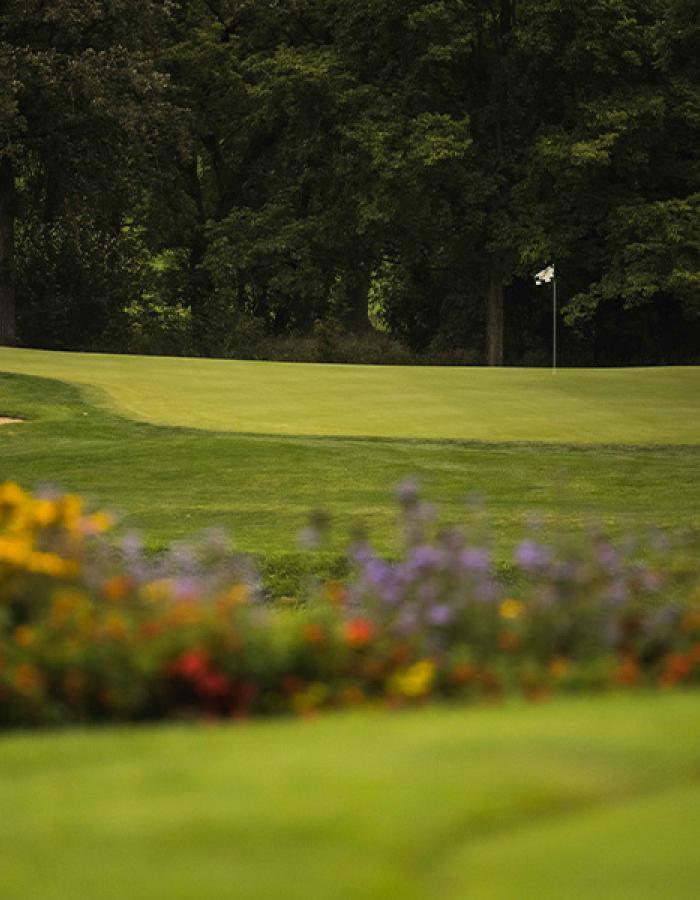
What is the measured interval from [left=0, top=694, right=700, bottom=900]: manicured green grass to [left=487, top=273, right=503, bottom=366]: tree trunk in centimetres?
3512

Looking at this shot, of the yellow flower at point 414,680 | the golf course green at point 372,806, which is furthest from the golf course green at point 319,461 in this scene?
the golf course green at point 372,806

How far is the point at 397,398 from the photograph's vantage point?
20328 millimetres

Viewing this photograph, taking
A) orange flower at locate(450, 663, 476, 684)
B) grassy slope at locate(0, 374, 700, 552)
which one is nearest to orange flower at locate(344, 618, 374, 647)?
orange flower at locate(450, 663, 476, 684)

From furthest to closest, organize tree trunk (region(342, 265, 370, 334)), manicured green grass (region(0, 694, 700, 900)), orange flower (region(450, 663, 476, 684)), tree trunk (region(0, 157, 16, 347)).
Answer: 1. tree trunk (region(342, 265, 370, 334))
2. tree trunk (region(0, 157, 16, 347))
3. orange flower (region(450, 663, 476, 684))
4. manicured green grass (region(0, 694, 700, 900))

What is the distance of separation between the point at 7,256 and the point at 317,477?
2441cm

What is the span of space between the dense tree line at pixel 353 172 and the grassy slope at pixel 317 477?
755 inches

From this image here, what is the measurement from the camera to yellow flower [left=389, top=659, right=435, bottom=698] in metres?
4.93

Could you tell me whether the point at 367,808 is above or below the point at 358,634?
below

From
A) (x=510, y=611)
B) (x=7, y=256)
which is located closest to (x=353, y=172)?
(x=7, y=256)

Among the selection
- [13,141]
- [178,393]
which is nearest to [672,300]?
[13,141]

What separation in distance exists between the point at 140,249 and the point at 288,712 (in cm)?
3512

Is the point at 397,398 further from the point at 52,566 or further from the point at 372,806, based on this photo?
the point at 372,806

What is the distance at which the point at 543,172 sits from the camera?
37812 millimetres

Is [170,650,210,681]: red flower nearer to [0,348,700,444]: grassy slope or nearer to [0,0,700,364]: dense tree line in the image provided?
[0,348,700,444]: grassy slope
